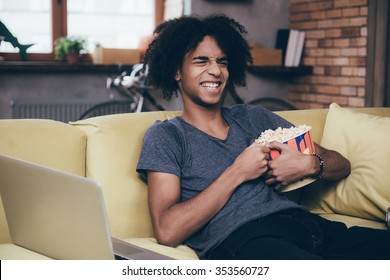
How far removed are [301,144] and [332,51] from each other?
10.2ft

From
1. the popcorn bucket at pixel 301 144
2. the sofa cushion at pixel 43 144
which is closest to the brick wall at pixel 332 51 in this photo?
the popcorn bucket at pixel 301 144

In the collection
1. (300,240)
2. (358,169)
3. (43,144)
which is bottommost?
(300,240)

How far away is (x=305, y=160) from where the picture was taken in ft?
6.51

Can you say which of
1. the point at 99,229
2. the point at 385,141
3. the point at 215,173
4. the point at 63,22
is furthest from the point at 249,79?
the point at 99,229

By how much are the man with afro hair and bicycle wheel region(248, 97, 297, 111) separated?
293cm

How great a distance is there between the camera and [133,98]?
16.6 feet

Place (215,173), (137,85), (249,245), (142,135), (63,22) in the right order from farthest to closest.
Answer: (63,22)
(137,85)
(142,135)
(215,173)
(249,245)

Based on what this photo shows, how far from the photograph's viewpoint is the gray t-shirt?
186cm

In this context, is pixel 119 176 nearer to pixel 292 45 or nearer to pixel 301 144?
pixel 301 144

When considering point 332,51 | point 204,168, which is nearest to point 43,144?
point 204,168

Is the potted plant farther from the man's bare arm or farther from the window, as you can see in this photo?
the man's bare arm

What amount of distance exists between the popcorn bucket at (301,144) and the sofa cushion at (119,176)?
429 mm
